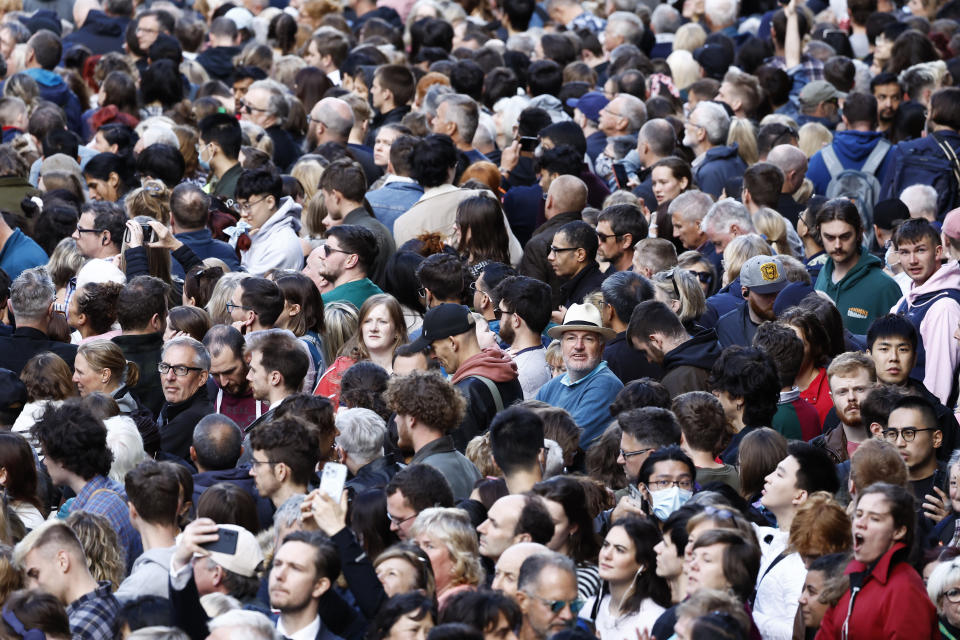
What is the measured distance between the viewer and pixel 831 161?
458 inches

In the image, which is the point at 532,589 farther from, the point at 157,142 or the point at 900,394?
the point at 157,142

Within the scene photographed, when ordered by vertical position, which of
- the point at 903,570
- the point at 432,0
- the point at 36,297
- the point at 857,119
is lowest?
the point at 432,0

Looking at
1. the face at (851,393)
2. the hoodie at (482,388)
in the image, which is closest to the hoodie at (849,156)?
the face at (851,393)

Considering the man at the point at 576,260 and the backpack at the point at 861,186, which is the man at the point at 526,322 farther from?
the backpack at the point at 861,186

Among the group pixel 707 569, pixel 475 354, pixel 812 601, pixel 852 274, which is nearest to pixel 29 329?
pixel 475 354

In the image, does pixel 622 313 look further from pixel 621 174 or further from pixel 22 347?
pixel 621 174

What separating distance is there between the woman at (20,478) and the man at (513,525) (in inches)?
76.7

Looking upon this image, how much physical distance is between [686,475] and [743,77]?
7062mm

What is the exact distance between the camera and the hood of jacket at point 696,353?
7.67 meters

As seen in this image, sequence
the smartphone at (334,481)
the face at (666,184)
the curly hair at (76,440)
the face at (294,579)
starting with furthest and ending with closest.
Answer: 1. the face at (666,184)
2. the curly hair at (76,440)
3. the smartphone at (334,481)
4. the face at (294,579)

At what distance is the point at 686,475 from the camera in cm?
625

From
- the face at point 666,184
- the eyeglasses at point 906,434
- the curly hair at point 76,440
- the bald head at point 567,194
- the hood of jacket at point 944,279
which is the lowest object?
the face at point 666,184

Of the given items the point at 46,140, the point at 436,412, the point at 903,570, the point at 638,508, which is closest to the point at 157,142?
the point at 46,140

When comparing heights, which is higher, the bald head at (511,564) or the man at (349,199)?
the bald head at (511,564)
